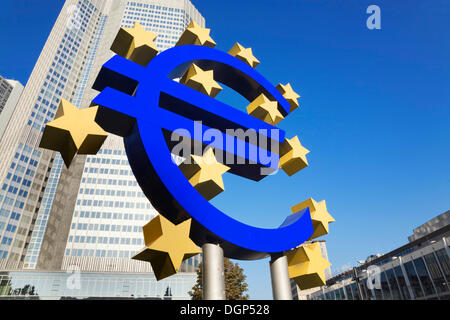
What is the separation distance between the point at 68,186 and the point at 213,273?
263 ft

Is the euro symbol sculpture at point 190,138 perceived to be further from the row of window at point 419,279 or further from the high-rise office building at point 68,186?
the high-rise office building at point 68,186

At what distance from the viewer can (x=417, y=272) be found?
29656 millimetres

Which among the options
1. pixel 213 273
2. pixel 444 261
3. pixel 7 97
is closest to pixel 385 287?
pixel 444 261

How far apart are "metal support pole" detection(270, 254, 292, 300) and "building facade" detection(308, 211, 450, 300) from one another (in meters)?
22.1

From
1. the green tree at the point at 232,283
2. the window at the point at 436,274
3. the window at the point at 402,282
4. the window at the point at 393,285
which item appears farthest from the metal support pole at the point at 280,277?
the window at the point at 393,285

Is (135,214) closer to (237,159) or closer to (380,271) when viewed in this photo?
(380,271)

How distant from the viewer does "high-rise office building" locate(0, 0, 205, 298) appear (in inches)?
2382

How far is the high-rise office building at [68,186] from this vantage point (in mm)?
60500

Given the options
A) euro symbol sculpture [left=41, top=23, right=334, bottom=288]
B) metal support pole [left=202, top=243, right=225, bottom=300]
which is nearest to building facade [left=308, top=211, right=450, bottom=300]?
euro symbol sculpture [left=41, top=23, right=334, bottom=288]

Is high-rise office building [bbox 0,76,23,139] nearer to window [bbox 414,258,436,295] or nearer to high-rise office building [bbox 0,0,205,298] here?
high-rise office building [bbox 0,0,205,298]

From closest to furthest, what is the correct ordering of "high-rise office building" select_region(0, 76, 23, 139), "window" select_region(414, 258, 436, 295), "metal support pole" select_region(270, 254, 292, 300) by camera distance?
"metal support pole" select_region(270, 254, 292, 300) < "window" select_region(414, 258, 436, 295) < "high-rise office building" select_region(0, 76, 23, 139)

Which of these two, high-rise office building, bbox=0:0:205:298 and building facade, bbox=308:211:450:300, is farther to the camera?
high-rise office building, bbox=0:0:205:298
